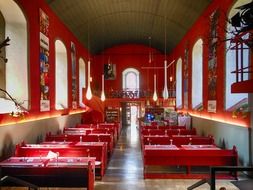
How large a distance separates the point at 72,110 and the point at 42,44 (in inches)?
221

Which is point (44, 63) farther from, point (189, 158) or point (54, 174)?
point (54, 174)

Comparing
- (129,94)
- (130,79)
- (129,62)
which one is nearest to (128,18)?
(129,94)

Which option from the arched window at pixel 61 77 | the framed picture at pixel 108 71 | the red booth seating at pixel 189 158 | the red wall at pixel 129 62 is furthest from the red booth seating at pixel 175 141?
the red wall at pixel 129 62

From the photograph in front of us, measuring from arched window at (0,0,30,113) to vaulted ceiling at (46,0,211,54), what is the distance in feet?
7.51

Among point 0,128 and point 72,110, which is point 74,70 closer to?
point 72,110

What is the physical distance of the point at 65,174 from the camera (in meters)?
5.61

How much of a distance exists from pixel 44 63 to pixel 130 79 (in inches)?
592

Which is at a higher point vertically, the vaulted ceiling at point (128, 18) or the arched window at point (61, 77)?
→ the vaulted ceiling at point (128, 18)

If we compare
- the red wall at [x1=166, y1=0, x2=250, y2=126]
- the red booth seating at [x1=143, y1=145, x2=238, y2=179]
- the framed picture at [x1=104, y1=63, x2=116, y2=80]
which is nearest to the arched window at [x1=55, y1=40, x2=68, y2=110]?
the red wall at [x1=166, y1=0, x2=250, y2=126]

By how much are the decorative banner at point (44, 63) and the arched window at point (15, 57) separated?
1232 millimetres

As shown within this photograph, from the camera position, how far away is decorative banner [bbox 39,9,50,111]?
10836 mm

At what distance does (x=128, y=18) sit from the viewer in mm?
17438

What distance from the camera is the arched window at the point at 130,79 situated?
25656 millimetres

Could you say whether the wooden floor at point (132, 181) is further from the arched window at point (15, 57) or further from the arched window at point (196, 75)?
the arched window at point (196, 75)
